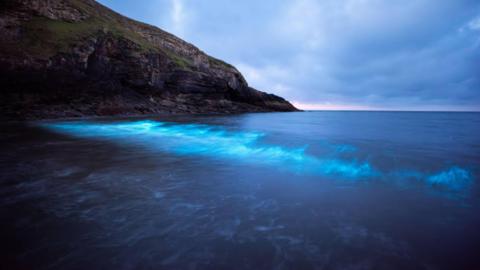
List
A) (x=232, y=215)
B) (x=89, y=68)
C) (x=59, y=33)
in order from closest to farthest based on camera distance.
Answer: (x=232, y=215)
(x=59, y=33)
(x=89, y=68)

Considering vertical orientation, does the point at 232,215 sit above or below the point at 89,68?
below

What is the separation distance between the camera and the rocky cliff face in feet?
67.9

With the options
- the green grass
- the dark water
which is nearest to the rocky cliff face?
the green grass

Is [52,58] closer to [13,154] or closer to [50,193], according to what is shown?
[13,154]

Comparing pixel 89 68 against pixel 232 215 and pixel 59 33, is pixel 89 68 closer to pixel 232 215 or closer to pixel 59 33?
pixel 59 33

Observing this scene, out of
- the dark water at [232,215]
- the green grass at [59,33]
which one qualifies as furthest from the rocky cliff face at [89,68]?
the dark water at [232,215]

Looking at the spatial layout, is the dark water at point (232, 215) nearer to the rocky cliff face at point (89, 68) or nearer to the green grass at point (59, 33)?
the rocky cliff face at point (89, 68)

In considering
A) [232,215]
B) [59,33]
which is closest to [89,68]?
[59,33]

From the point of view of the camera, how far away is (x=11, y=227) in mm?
3109

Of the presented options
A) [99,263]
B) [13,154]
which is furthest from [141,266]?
[13,154]

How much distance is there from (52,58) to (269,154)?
1084 inches

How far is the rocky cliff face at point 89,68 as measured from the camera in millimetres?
20703

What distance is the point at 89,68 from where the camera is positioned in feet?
87.7

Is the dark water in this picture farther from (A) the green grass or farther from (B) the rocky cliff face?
(A) the green grass
